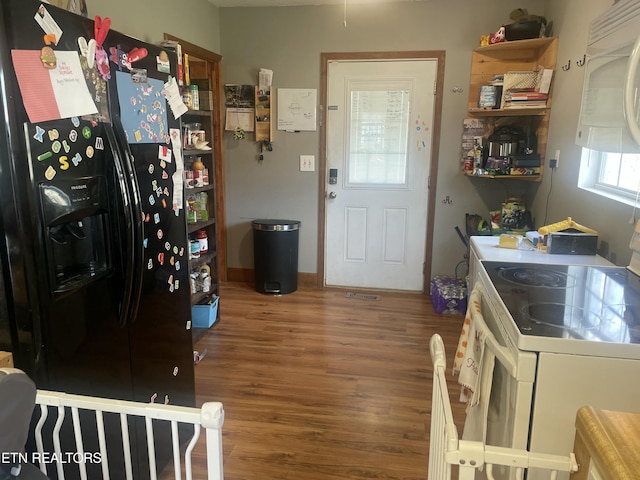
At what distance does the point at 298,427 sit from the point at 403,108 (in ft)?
8.97

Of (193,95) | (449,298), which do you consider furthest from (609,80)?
(193,95)

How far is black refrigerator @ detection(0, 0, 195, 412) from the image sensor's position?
1221mm

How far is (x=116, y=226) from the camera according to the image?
1550 millimetres

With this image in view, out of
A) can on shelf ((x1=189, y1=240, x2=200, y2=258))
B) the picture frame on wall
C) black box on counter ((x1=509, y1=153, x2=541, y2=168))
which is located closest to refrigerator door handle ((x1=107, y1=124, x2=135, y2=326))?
the picture frame on wall

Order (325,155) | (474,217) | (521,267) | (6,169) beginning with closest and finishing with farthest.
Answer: (6,169) < (521,267) < (474,217) < (325,155)

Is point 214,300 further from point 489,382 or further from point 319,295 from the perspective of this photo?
point 489,382

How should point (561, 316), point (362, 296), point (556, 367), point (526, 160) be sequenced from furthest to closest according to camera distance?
point (362, 296) < point (526, 160) < point (561, 316) < point (556, 367)

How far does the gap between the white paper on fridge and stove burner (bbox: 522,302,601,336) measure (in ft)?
4.70

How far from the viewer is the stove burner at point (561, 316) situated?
130 cm

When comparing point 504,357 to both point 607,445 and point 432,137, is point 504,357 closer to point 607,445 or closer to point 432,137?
point 607,445

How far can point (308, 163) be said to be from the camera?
421cm

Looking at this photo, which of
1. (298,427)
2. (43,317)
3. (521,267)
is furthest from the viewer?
(298,427)

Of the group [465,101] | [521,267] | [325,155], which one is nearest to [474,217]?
[465,101]

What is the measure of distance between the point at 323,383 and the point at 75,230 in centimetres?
175
